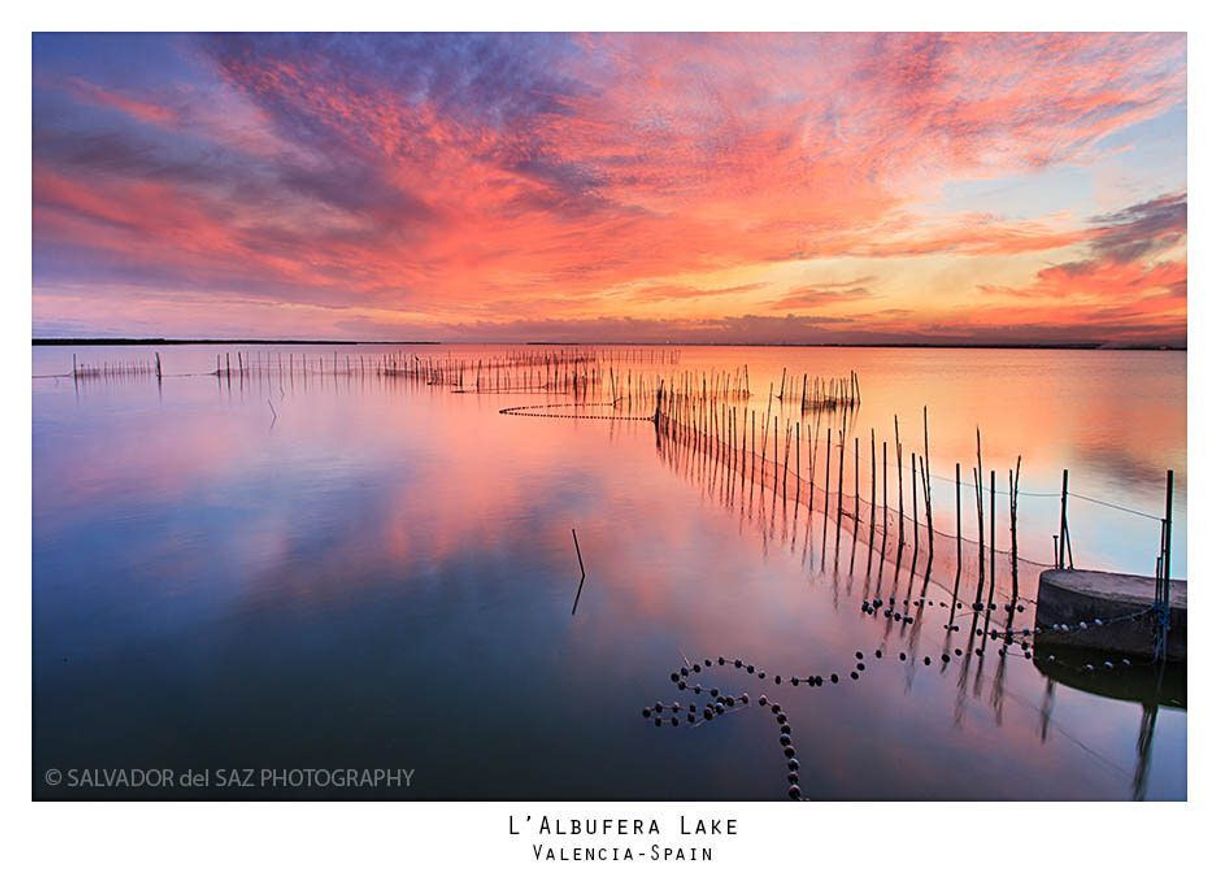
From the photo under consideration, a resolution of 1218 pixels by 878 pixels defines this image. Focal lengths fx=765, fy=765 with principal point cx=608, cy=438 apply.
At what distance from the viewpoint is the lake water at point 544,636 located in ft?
9.62

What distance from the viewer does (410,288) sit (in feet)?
28.2

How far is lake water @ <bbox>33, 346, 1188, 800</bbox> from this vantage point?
2934mm

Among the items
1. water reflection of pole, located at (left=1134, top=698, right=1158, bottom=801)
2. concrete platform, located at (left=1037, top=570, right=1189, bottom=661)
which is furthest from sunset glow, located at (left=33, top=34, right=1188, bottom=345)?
water reflection of pole, located at (left=1134, top=698, right=1158, bottom=801)

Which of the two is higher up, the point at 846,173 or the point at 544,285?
the point at 846,173

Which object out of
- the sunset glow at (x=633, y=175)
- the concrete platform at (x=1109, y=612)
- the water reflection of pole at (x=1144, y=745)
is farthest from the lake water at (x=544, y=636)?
the sunset glow at (x=633, y=175)

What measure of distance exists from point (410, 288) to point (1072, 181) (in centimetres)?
646

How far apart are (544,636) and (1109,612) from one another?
2.76 meters

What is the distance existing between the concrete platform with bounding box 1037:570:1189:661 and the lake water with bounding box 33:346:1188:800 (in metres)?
0.23

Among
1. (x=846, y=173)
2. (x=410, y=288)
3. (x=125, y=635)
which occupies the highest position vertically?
(x=846, y=173)

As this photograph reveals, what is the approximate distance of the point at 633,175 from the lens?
554cm

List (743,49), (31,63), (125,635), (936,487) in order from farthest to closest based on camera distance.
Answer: (936,487) < (125,635) < (743,49) < (31,63)

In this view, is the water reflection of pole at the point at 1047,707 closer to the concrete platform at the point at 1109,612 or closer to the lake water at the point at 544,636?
the lake water at the point at 544,636

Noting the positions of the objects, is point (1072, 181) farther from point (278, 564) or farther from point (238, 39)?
point (278, 564)

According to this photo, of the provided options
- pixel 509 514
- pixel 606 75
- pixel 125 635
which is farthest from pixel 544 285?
pixel 125 635
